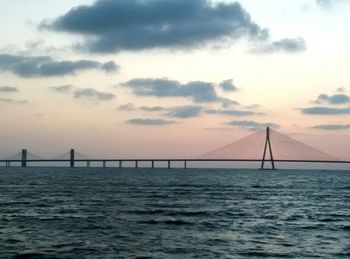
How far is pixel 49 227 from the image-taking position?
3012 centimetres

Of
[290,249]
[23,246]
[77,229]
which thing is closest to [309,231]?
[290,249]

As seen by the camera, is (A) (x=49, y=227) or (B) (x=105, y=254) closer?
(B) (x=105, y=254)

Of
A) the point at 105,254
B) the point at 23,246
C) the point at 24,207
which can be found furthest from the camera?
the point at 24,207

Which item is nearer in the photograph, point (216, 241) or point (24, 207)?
point (216, 241)

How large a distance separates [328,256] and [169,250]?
674cm

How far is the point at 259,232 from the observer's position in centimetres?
2961

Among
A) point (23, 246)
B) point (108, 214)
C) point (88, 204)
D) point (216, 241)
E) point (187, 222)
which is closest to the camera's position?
point (23, 246)

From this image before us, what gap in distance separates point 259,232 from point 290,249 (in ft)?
17.6

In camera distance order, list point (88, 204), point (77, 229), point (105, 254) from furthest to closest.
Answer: point (88, 204) < point (77, 229) < point (105, 254)

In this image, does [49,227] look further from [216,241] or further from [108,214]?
[216,241]

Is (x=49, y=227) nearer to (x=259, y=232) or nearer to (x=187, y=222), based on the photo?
(x=187, y=222)

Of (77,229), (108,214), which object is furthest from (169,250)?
(108,214)

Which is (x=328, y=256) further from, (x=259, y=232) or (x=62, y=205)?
(x=62, y=205)

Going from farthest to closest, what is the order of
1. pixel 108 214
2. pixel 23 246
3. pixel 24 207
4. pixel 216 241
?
pixel 24 207
pixel 108 214
pixel 216 241
pixel 23 246
